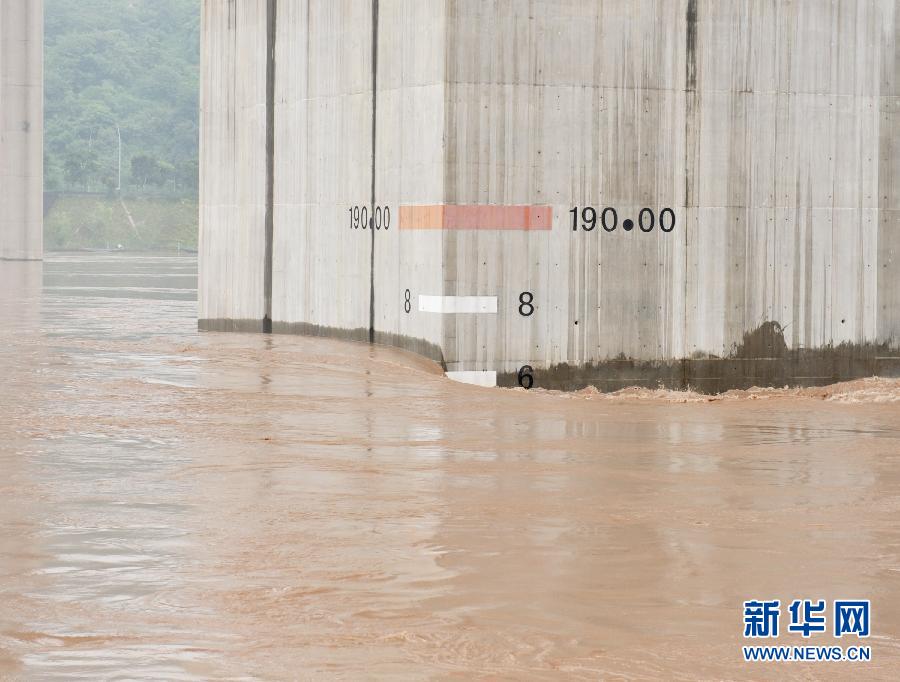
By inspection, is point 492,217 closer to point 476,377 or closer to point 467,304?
point 467,304

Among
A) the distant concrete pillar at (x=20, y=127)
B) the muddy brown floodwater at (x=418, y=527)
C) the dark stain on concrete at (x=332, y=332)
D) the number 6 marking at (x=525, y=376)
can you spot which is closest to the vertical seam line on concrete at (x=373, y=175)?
the dark stain on concrete at (x=332, y=332)

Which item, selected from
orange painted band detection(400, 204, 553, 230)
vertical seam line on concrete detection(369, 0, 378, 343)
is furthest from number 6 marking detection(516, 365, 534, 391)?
vertical seam line on concrete detection(369, 0, 378, 343)

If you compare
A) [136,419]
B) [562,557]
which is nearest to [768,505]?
[562,557]

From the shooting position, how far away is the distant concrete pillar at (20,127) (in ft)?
275

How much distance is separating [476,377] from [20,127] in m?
68.9

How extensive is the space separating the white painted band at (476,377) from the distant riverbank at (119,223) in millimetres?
121222

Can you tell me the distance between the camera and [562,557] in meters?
10.2

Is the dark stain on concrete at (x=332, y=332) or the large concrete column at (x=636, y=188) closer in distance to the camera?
the large concrete column at (x=636, y=188)

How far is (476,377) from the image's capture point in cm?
2134

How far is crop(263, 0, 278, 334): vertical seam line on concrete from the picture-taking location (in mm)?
27781

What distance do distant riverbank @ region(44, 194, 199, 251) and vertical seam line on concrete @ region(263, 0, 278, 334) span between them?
114m

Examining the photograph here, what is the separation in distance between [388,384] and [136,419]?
4.47m

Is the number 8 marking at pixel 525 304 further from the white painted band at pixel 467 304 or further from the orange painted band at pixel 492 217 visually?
the orange painted band at pixel 492 217

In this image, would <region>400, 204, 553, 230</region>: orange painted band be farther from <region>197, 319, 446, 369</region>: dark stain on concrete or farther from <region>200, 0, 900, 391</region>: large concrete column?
<region>197, 319, 446, 369</region>: dark stain on concrete
